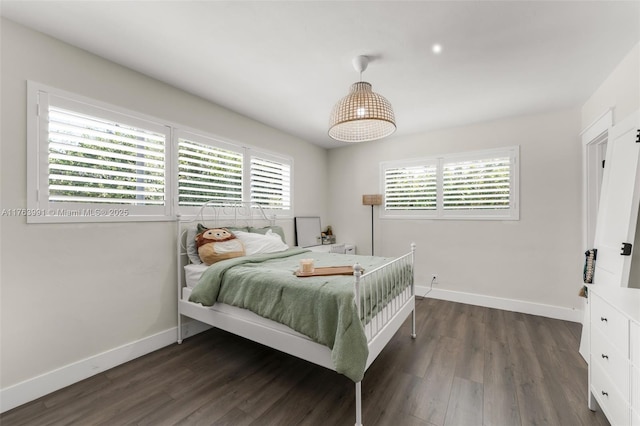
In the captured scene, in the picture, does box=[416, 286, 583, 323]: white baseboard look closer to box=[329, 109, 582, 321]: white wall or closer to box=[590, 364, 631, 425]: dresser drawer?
box=[329, 109, 582, 321]: white wall

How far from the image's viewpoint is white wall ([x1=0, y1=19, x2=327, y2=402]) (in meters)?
1.81

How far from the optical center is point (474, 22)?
5.87ft

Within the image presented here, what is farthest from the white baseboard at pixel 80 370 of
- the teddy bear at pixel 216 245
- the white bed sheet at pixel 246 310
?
the teddy bear at pixel 216 245

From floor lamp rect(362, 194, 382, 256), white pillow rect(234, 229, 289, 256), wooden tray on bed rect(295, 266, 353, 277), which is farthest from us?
floor lamp rect(362, 194, 382, 256)

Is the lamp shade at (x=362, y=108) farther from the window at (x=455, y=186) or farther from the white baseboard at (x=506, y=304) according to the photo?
the white baseboard at (x=506, y=304)

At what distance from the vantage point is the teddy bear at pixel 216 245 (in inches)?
103

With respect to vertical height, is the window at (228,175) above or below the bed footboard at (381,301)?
above

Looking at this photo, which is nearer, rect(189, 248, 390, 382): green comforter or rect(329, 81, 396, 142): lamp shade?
rect(189, 248, 390, 382): green comforter

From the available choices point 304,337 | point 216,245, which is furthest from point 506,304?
point 216,245

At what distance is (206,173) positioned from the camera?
9.89 ft

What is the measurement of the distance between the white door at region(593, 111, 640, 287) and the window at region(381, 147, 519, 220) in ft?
5.72

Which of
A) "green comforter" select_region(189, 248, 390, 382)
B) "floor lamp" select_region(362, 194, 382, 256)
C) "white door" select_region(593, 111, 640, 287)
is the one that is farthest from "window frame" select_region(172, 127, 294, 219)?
"white door" select_region(593, 111, 640, 287)

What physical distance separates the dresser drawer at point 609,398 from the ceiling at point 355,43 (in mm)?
2237

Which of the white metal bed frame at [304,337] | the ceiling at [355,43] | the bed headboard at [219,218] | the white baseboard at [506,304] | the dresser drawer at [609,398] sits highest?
the ceiling at [355,43]
